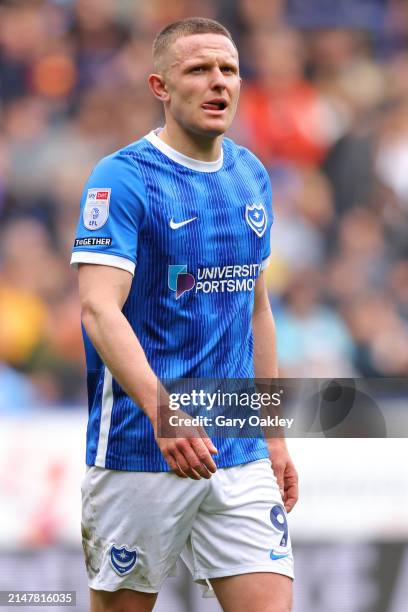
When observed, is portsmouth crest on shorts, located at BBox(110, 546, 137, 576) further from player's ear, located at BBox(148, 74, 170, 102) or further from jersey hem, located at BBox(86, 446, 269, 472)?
player's ear, located at BBox(148, 74, 170, 102)

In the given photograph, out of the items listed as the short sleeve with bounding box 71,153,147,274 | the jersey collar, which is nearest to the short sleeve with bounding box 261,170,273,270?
the jersey collar

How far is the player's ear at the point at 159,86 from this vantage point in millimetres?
4031

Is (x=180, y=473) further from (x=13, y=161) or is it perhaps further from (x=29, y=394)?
(x=13, y=161)

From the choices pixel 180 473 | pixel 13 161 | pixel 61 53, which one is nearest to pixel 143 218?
pixel 180 473

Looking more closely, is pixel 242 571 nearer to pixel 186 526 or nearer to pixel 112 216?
pixel 186 526

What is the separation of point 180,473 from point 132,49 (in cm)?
685

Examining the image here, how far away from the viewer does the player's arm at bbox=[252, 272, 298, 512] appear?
4.19 metres

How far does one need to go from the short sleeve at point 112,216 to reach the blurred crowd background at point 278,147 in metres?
4.04

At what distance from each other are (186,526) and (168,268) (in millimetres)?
855

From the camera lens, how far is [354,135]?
9.38 m

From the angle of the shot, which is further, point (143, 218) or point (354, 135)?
point (354, 135)

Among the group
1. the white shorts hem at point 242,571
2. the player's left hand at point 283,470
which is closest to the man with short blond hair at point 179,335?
the white shorts hem at point 242,571

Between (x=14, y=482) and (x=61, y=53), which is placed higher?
(x=61, y=53)

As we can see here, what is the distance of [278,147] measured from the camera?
31.0 ft
